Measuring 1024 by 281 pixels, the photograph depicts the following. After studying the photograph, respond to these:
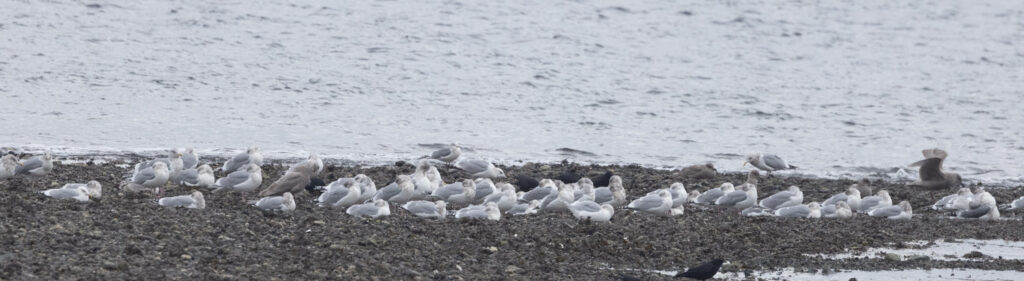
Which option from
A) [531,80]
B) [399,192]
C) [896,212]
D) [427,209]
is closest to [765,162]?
[896,212]

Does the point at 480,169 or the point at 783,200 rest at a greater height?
the point at 783,200

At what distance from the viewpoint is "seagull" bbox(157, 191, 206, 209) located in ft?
41.1

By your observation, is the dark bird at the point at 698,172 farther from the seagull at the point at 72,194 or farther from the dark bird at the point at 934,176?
the seagull at the point at 72,194

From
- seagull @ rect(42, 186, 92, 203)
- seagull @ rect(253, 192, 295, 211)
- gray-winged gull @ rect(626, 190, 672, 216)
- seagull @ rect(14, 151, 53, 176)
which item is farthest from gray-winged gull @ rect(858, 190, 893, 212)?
seagull @ rect(14, 151, 53, 176)

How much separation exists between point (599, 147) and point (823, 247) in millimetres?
10579

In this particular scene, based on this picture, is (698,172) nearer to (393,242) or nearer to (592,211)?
(592,211)

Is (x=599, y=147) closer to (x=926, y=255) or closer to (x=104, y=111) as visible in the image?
(x=104, y=111)

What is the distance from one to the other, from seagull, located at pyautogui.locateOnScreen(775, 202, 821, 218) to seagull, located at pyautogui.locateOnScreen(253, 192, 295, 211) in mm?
5043

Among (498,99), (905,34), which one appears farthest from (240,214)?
(905,34)

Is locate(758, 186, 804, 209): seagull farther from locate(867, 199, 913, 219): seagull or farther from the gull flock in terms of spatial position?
locate(867, 199, 913, 219): seagull

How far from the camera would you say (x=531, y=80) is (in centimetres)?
3141

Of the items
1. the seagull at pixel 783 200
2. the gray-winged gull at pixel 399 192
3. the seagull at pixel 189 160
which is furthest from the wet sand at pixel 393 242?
the seagull at pixel 189 160

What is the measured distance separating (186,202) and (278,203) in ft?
2.66

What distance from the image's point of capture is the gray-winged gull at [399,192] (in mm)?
14250
